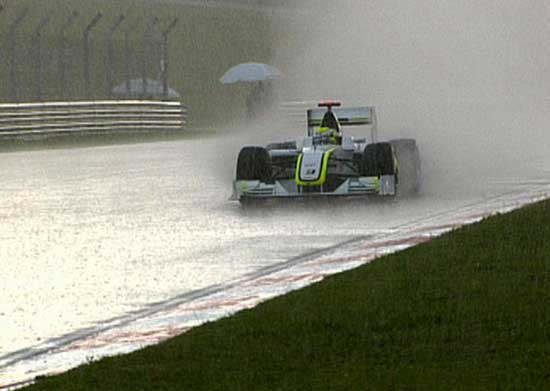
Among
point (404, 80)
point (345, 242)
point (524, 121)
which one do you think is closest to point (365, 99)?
point (404, 80)

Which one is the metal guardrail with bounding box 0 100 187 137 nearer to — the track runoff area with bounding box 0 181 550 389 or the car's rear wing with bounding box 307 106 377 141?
the car's rear wing with bounding box 307 106 377 141

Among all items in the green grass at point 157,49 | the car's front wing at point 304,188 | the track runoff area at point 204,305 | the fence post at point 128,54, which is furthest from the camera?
the green grass at point 157,49

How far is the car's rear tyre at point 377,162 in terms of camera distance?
15328 millimetres

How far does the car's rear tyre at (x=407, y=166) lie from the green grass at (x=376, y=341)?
22.7 ft

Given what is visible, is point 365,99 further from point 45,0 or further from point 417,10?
point 45,0

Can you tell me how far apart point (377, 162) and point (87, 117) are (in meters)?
18.8

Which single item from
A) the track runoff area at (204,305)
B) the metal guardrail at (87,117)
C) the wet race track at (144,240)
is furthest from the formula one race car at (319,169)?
the metal guardrail at (87,117)

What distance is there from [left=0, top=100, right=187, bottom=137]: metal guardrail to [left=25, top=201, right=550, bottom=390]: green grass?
21005mm

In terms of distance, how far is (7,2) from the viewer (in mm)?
42406

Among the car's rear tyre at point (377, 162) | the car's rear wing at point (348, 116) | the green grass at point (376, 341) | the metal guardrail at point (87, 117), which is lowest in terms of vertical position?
the metal guardrail at point (87, 117)

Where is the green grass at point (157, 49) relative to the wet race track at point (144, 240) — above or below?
above

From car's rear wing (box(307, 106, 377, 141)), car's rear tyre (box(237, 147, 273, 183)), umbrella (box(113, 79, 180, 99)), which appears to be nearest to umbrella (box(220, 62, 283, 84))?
umbrella (box(113, 79, 180, 99))

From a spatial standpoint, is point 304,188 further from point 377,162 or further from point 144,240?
point 144,240

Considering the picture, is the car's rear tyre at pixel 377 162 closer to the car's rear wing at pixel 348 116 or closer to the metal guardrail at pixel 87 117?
the car's rear wing at pixel 348 116
